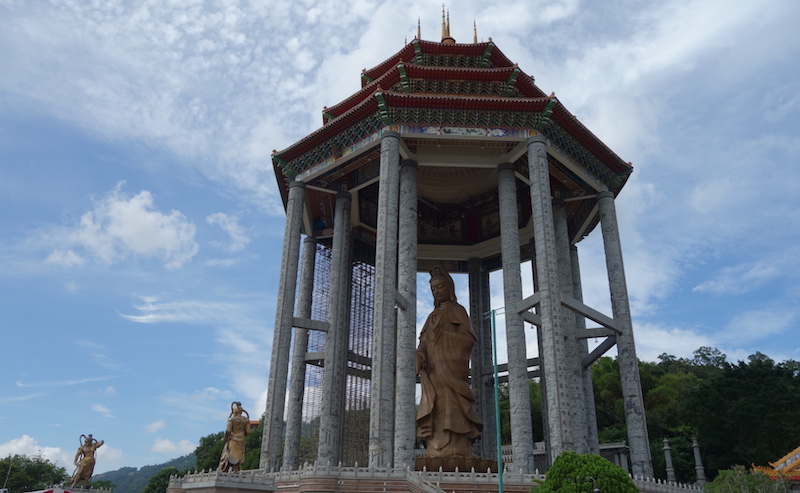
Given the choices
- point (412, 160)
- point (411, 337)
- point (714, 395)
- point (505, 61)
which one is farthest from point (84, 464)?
point (714, 395)

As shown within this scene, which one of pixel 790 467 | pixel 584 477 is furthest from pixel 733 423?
pixel 584 477

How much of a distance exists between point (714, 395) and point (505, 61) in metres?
22.4

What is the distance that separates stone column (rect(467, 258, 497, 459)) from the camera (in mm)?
30875

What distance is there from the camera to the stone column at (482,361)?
30.9 m

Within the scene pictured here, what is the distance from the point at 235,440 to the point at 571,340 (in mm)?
14104

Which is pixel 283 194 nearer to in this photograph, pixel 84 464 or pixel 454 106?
pixel 454 106

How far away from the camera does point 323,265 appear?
31.8 metres

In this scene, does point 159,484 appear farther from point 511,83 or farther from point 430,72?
point 511,83

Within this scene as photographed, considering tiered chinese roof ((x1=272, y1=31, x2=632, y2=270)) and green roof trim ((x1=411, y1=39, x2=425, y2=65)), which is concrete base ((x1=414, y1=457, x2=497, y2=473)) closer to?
tiered chinese roof ((x1=272, y1=31, x2=632, y2=270))

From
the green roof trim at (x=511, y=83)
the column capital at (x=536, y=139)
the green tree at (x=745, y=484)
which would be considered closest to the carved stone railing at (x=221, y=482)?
the green tree at (x=745, y=484)

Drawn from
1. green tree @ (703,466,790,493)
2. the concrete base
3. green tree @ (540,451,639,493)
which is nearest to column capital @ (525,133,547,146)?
the concrete base

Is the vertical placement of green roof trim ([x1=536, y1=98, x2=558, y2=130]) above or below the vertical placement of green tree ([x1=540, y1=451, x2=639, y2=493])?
above

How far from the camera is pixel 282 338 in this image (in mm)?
24375

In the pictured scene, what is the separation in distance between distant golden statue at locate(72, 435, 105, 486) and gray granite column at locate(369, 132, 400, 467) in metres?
14.1
